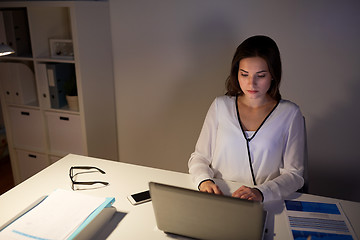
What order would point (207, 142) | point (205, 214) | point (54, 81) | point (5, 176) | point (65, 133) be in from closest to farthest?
point (205, 214), point (207, 142), point (54, 81), point (65, 133), point (5, 176)

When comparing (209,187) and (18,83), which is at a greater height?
(18,83)

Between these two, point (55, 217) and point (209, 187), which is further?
point (209, 187)

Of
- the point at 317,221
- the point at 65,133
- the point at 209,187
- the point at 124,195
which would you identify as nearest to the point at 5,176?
the point at 65,133

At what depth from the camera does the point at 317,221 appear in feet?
3.97

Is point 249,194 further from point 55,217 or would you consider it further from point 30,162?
point 30,162

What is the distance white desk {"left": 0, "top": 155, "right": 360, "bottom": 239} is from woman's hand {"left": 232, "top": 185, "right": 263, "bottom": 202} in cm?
6

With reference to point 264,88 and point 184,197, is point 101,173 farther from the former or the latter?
point 264,88

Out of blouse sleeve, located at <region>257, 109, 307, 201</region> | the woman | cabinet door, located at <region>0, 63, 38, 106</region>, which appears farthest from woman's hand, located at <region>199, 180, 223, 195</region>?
cabinet door, located at <region>0, 63, 38, 106</region>

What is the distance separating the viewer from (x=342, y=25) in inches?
80.9

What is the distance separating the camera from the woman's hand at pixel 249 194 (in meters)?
1.29

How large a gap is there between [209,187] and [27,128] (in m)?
1.99

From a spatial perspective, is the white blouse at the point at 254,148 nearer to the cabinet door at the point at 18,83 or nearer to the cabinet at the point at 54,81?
the cabinet at the point at 54,81

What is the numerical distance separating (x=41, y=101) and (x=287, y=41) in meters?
1.94

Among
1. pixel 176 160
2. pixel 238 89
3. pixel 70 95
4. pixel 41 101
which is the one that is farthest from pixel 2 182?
pixel 238 89
